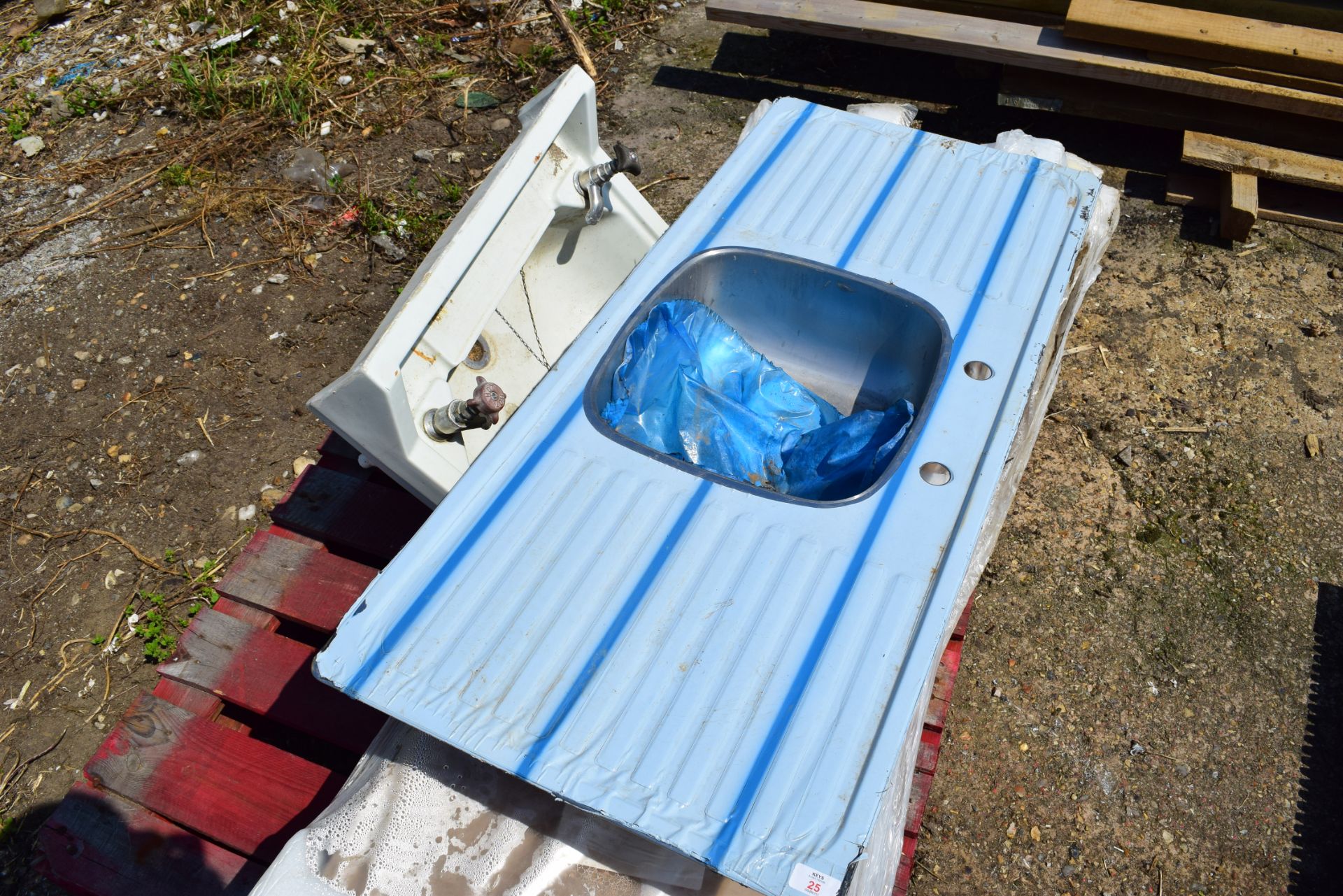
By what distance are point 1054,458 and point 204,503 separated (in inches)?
98.4

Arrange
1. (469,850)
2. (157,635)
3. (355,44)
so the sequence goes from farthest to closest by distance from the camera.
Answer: (355,44), (157,635), (469,850)

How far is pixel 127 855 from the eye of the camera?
6.61 feet

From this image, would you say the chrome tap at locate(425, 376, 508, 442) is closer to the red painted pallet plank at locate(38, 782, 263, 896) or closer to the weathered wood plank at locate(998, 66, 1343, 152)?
the red painted pallet plank at locate(38, 782, 263, 896)

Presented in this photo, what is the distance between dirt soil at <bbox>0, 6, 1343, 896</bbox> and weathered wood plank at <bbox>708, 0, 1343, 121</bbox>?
12.0 inches

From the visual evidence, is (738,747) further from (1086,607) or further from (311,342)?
(311,342)

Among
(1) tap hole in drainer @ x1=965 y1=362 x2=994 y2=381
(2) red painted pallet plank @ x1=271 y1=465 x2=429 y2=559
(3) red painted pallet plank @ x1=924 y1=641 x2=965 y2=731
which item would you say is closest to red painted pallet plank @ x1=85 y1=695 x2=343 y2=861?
(2) red painted pallet plank @ x1=271 y1=465 x2=429 y2=559

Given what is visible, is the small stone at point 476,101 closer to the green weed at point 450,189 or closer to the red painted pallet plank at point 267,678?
the green weed at point 450,189

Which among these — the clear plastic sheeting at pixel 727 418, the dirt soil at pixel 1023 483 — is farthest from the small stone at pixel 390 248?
the clear plastic sheeting at pixel 727 418

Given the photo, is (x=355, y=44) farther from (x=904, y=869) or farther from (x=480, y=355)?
(x=904, y=869)

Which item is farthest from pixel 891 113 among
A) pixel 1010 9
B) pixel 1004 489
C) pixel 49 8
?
pixel 49 8

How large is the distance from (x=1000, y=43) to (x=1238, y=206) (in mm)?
971

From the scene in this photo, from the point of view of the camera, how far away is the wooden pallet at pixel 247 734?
199 cm

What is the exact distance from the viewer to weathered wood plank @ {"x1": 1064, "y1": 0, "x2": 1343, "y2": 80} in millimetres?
3006

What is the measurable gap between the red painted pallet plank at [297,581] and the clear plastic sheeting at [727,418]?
0.91 metres
